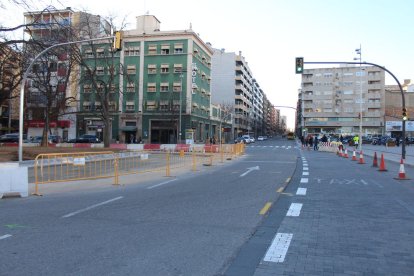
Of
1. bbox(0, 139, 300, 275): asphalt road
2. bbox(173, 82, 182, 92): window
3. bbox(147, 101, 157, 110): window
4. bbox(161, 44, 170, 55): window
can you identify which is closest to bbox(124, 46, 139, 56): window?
bbox(161, 44, 170, 55): window

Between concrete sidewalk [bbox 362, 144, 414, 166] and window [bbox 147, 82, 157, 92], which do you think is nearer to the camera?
concrete sidewalk [bbox 362, 144, 414, 166]

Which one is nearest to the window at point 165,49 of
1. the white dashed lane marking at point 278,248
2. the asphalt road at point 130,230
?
the asphalt road at point 130,230

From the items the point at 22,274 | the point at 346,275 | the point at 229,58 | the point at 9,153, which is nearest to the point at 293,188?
the point at 346,275

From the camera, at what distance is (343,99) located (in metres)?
123

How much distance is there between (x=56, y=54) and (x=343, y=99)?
369ft

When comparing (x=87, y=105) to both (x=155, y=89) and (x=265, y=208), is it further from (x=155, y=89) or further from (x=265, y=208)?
(x=265, y=208)

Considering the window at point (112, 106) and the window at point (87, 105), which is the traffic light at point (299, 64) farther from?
the window at point (87, 105)

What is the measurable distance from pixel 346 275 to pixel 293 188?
8126mm

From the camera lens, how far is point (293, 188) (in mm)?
12727

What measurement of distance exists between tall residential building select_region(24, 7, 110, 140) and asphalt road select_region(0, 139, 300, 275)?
10563mm

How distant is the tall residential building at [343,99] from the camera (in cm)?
11962

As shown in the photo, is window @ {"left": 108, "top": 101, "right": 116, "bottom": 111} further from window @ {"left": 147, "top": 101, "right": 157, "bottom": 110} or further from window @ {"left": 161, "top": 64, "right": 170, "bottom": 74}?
window @ {"left": 161, "top": 64, "right": 170, "bottom": 74}

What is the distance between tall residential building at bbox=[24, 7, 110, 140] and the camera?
2031 cm

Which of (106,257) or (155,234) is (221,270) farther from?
(155,234)
